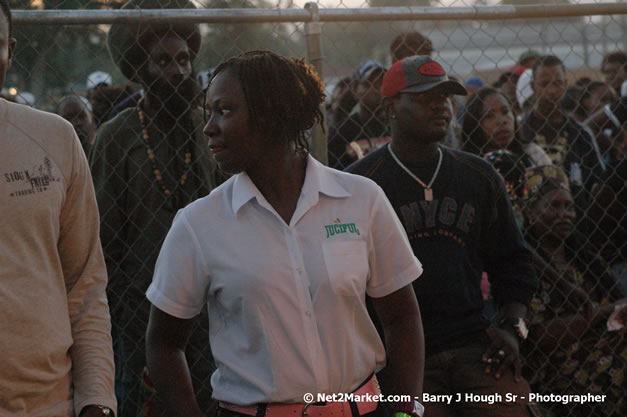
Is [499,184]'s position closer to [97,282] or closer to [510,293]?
[510,293]

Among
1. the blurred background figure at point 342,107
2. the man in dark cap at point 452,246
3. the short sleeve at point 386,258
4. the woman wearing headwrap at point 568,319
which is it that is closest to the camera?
the short sleeve at point 386,258

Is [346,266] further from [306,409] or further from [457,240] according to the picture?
[457,240]

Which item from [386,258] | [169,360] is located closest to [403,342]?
[386,258]

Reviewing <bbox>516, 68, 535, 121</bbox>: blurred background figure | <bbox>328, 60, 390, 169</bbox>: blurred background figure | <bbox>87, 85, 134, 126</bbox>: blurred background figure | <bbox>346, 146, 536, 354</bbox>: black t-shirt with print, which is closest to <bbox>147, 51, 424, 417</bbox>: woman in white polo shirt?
<bbox>346, 146, 536, 354</bbox>: black t-shirt with print

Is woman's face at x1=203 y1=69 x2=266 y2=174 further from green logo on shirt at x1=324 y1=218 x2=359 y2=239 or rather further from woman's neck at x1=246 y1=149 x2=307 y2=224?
green logo on shirt at x1=324 y1=218 x2=359 y2=239

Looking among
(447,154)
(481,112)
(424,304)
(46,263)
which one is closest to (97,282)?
(46,263)

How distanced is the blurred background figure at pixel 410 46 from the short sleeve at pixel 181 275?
3.13 m

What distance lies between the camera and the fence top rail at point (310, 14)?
338cm

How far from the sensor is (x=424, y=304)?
3.32 metres

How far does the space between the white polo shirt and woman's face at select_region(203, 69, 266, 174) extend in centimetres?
7

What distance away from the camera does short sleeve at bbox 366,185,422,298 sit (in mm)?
2420

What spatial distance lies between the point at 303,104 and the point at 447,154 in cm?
128

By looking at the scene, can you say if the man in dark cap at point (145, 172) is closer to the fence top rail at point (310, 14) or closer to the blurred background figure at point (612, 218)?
the fence top rail at point (310, 14)

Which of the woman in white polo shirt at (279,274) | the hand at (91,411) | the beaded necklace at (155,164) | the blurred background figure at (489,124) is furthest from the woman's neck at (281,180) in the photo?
the blurred background figure at (489,124)
